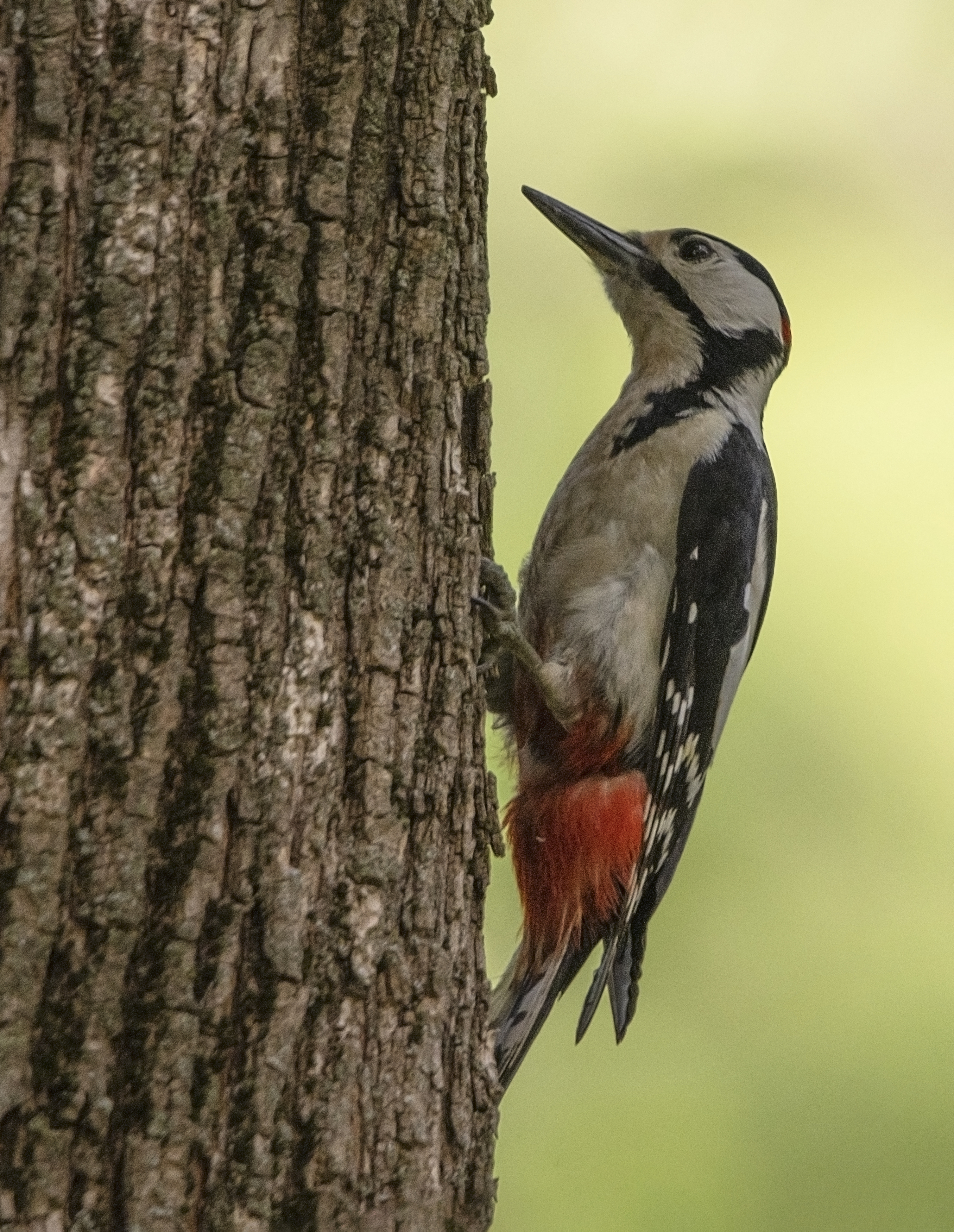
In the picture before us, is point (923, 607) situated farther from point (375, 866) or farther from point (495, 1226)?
point (375, 866)

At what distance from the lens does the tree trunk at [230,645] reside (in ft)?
4.23

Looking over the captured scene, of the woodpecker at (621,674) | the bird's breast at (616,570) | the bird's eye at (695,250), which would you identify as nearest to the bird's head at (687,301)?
the bird's eye at (695,250)

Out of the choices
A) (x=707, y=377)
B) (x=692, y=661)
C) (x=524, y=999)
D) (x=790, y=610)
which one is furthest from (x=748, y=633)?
(x=790, y=610)

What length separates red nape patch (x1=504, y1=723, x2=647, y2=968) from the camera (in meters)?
2.54

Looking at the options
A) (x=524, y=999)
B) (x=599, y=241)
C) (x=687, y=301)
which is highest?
(x=599, y=241)

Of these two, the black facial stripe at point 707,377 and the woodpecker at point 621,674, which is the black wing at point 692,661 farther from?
the black facial stripe at point 707,377

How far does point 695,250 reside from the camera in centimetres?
310

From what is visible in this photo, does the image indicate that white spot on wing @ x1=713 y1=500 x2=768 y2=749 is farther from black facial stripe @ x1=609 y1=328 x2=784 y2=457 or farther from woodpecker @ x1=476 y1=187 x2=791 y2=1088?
black facial stripe @ x1=609 y1=328 x2=784 y2=457

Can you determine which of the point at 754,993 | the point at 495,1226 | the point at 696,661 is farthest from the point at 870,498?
the point at 495,1226

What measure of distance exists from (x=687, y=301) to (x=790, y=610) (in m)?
1.31

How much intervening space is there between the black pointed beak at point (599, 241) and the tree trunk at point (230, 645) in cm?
136

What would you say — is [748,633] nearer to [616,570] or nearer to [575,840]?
[616,570]

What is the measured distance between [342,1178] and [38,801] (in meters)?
0.47

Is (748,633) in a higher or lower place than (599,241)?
lower
